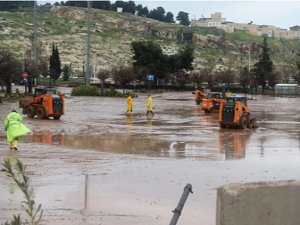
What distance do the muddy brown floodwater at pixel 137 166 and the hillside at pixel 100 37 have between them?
9881cm

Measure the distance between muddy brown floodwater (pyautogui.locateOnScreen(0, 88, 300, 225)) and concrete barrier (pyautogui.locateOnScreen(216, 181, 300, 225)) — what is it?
3845mm

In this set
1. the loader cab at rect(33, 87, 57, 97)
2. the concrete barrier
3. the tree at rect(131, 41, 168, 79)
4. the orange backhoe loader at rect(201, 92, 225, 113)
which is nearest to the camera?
the concrete barrier

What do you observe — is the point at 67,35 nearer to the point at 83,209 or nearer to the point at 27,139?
the point at 27,139

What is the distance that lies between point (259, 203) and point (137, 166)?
A: 1023cm

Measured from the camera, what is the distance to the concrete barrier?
17.3 ft

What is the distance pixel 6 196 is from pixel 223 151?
10.3 meters

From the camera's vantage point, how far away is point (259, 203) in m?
5.48

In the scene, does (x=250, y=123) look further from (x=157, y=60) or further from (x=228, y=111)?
(x=157, y=60)

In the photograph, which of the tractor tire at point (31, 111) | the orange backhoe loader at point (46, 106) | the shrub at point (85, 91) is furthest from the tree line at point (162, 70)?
the orange backhoe loader at point (46, 106)

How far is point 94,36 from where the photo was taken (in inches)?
6250

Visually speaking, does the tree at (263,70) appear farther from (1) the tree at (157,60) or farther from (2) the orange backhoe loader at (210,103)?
(2) the orange backhoe loader at (210,103)

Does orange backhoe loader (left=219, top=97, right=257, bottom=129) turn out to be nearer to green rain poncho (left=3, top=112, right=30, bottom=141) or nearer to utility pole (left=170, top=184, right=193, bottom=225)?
green rain poncho (left=3, top=112, right=30, bottom=141)

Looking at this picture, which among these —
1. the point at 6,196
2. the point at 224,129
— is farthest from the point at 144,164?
the point at 224,129

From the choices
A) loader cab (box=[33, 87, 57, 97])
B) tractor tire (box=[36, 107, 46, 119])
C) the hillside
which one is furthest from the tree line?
tractor tire (box=[36, 107, 46, 119])
